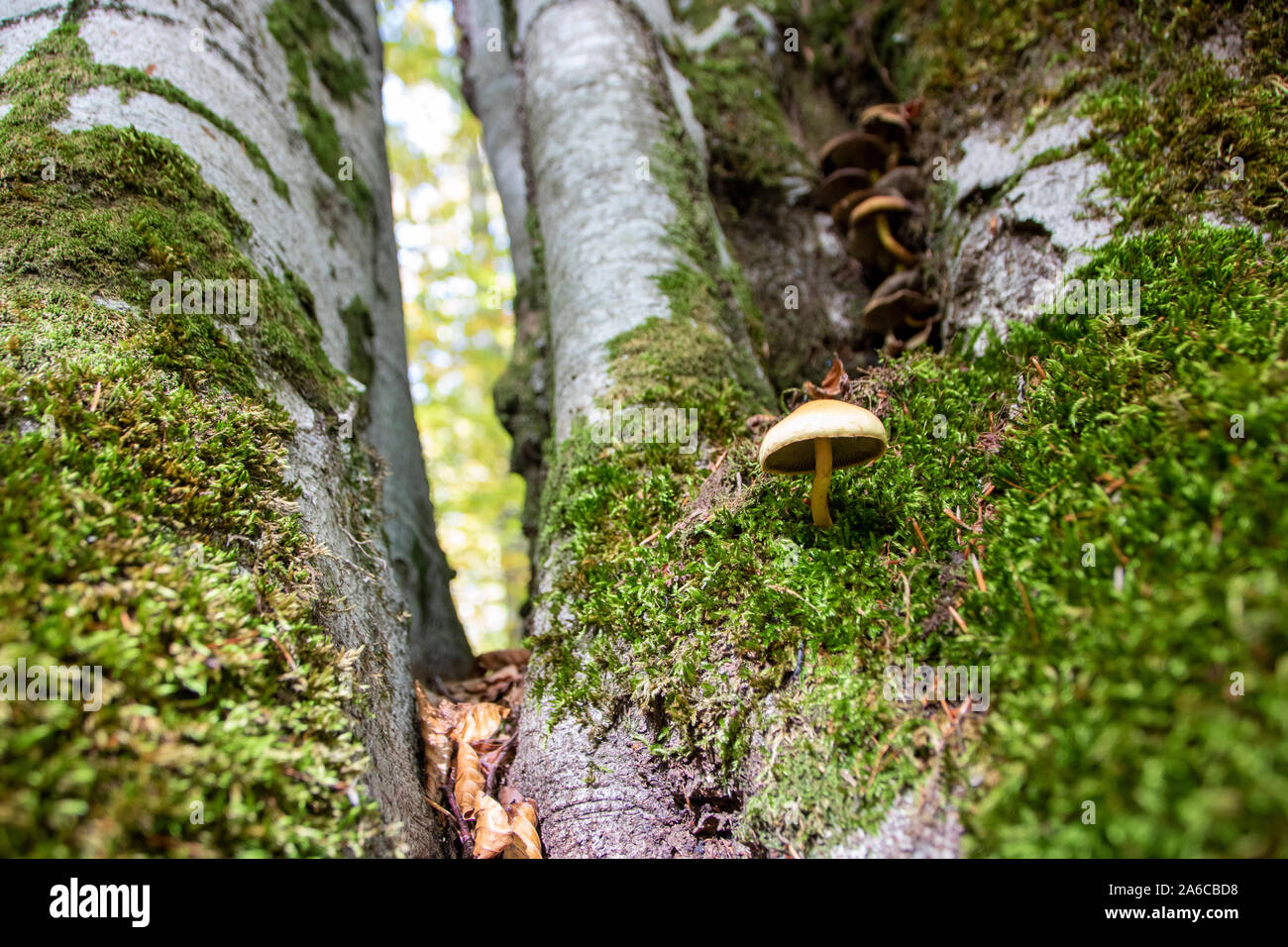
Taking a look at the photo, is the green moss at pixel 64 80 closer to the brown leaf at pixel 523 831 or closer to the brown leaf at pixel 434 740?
the brown leaf at pixel 434 740

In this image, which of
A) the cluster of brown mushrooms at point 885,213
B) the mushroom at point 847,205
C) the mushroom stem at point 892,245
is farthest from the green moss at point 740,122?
the mushroom stem at point 892,245

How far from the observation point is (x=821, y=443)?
1.98 metres

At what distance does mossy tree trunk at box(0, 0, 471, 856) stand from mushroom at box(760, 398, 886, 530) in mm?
1341

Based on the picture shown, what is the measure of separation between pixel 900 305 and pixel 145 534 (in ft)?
11.1

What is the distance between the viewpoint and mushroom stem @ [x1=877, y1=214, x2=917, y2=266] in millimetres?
3830

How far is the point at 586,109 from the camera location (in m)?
3.97

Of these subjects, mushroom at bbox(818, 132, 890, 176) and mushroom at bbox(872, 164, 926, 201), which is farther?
mushroom at bbox(818, 132, 890, 176)

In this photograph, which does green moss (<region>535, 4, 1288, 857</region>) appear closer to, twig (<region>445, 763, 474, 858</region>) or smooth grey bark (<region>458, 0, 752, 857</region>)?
smooth grey bark (<region>458, 0, 752, 857</region>)

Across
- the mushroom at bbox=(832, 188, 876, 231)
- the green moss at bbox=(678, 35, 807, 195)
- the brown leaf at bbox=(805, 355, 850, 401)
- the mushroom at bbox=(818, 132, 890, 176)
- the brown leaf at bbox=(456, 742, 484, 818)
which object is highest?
the green moss at bbox=(678, 35, 807, 195)

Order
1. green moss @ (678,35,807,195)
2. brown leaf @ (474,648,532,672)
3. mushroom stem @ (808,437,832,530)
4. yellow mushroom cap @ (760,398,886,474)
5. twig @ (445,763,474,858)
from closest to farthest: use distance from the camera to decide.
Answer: yellow mushroom cap @ (760,398,886,474)
mushroom stem @ (808,437,832,530)
twig @ (445,763,474,858)
brown leaf @ (474,648,532,672)
green moss @ (678,35,807,195)

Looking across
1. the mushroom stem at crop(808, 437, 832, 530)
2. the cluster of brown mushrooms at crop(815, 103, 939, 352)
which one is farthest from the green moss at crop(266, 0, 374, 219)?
the mushroom stem at crop(808, 437, 832, 530)

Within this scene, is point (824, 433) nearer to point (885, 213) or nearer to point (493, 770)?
point (493, 770)
